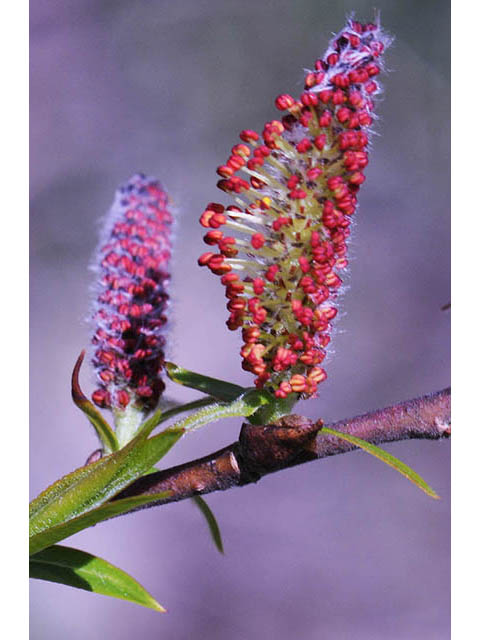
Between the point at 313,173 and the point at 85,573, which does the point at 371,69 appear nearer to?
the point at 313,173

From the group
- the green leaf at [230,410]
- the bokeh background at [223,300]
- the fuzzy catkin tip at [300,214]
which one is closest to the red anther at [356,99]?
the fuzzy catkin tip at [300,214]

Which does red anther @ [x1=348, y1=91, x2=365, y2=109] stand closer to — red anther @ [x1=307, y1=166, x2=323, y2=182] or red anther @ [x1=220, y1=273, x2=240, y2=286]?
red anther @ [x1=307, y1=166, x2=323, y2=182]

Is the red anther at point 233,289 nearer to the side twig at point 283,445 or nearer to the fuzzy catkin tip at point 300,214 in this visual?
the fuzzy catkin tip at point 300,214

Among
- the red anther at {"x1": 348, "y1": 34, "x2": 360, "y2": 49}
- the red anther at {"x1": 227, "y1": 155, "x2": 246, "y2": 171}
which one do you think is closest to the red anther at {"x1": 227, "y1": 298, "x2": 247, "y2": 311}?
the red anther at {"x1": 227, "y1": 155, "x2": 246, "y2": 171}

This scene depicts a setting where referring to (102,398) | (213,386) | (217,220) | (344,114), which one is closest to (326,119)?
(344,114)

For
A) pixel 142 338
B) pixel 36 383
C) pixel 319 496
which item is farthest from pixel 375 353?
pixel 142 338

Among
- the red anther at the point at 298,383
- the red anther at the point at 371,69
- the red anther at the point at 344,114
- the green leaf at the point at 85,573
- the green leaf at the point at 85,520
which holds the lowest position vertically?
the green leaf at the point at 85,573
